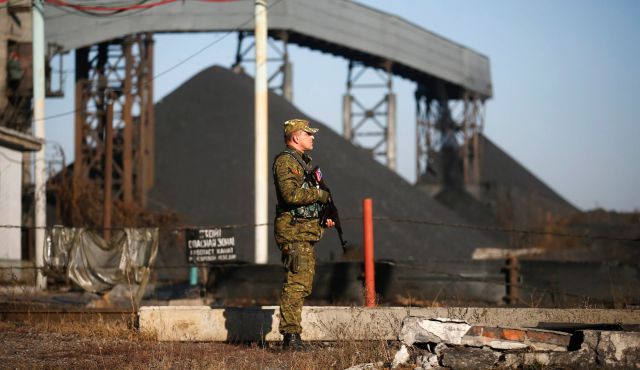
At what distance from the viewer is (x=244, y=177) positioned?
30.2 metres

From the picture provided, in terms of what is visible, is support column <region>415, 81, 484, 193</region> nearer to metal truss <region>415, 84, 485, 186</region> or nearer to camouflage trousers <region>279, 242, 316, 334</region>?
metal truss <region>415, 84, 485, 186</region>

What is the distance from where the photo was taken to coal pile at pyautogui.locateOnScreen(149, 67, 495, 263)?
93.9 ft

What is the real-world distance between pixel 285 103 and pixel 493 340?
28673mm

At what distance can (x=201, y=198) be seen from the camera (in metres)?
29.7

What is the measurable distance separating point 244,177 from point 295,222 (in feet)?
73.6

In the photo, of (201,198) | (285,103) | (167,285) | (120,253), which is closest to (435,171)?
(285,103)

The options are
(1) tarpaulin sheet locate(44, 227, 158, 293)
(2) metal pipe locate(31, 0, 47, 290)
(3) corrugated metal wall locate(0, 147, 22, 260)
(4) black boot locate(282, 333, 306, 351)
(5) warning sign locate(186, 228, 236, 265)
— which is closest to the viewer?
(4) black boot locate(282, 333, 306, 351)

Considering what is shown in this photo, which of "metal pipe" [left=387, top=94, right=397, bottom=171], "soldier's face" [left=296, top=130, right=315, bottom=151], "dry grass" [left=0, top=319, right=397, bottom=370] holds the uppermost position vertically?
"metal pipe" [left=387, top=94, right=397, bottom=171]

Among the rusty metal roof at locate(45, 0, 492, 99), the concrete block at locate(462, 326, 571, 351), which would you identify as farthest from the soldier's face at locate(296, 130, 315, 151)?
the rusty metal roof at locate(45, 0, 492, 99)

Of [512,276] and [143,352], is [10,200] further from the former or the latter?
[143,352]

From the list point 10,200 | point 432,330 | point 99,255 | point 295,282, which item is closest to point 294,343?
point 295,282

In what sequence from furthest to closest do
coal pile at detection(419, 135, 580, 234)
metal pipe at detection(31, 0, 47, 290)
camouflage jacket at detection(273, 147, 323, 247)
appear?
coal pile at detection(419, 135, 580, 234)
metal pipe at detection(31, 0, 47, 290)
camouflage jacket at detection(273, 147, 323, 247)

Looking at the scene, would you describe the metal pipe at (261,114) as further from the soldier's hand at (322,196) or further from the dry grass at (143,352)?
the soldier's hand at (322,196)

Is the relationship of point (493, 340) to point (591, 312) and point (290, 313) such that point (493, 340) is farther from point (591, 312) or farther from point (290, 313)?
point (591, 312)
